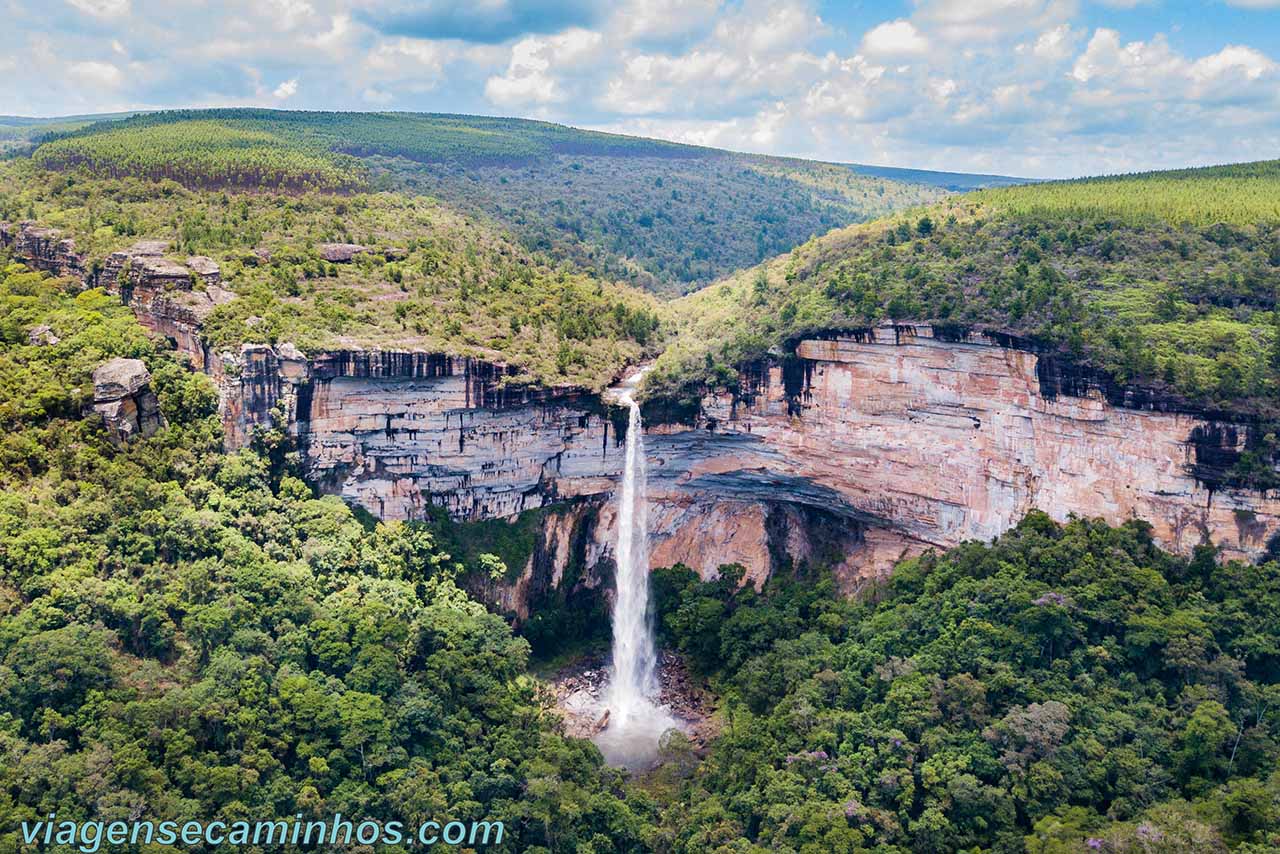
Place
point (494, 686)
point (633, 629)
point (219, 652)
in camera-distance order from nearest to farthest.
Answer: point (219, 652) → point (494, 686) → point (633, 629)

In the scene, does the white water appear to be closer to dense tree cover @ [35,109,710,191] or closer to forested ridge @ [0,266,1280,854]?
forested ridge @ [0,266,1280,854]

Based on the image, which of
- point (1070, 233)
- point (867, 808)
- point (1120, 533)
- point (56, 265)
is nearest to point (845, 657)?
point (867, 808)

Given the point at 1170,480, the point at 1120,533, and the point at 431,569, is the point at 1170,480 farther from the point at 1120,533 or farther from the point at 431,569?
A: the point at 431,569

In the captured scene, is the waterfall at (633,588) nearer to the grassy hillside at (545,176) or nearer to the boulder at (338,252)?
the boulder at (338,252)

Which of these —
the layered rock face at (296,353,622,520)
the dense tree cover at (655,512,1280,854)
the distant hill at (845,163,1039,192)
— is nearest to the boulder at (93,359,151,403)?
the layered rock face at (296,353,622,520)

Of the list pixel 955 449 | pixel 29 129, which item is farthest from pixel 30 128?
pixel 955 449

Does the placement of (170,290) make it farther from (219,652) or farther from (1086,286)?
(1086,286)
